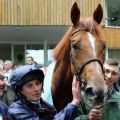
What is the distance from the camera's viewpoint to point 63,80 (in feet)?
16.9

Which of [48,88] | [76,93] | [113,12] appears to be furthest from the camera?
[113,12]

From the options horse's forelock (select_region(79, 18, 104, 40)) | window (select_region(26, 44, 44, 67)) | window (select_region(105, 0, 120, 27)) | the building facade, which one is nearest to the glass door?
the building facade

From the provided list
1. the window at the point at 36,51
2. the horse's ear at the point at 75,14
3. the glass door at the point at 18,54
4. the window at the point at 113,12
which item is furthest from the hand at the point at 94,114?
the glass door at the point at 18,54

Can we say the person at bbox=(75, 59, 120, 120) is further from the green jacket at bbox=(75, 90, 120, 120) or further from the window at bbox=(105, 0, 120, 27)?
the window at bbox=(105, 0, 120, 27)

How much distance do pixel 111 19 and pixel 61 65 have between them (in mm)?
19520

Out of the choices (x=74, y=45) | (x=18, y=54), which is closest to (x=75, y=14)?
(x=74, y=45)

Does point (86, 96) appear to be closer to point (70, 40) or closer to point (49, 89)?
point (70, 40)

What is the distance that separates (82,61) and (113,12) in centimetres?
2049

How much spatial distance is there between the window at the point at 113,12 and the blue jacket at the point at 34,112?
20.4m

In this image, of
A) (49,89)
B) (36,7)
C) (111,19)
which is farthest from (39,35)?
(49,89)

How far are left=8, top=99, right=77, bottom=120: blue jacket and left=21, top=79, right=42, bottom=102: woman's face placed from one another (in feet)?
0.20

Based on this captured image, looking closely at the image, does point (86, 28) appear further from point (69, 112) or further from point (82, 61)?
point (69, 112)

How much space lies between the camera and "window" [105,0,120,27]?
79.9 feet

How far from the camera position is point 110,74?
5.08 m
